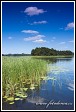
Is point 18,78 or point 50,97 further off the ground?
point 18,78

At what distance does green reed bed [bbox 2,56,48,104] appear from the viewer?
16.3 feet

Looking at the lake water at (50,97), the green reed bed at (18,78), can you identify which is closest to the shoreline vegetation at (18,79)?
the green reed bed at (18,78)

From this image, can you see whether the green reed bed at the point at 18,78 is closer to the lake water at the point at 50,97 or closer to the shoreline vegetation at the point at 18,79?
the shoreline vegetation at the point at 18,79

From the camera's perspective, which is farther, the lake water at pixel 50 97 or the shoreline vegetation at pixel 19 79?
the shoreline vegetation at pixel 19 79

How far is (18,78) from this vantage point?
5.56 metres

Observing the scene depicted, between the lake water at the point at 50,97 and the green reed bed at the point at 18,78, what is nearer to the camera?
the lake water at the point at 50,97

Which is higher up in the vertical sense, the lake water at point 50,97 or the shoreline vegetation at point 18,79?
the shoreline vegetation at point 18,79

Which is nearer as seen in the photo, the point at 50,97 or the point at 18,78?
the point at 50,97

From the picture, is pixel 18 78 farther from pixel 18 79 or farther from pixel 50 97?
pixel 50 97

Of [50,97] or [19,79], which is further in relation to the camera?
[19,79]

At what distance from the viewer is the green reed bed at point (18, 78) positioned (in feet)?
16.3

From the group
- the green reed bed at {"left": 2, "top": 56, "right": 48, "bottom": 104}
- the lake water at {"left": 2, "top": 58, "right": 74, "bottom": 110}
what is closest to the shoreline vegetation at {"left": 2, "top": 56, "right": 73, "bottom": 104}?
the green reed bed at {"left": 2, "top": 56, "right": 48, "bottom": 104}

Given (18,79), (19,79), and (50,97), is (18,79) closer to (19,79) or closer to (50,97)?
(19,79)

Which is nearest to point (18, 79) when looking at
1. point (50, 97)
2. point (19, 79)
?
point (19, 79)
